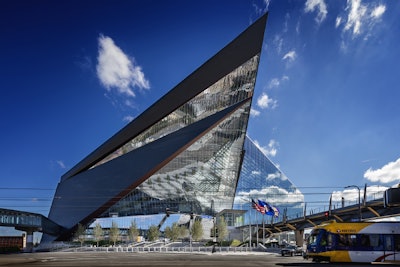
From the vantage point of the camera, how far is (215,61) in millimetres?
81688

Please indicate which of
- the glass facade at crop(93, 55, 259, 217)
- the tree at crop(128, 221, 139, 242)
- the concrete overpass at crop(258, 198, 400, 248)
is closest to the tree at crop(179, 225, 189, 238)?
the glass facade at crop(93, 55, 259, 217)

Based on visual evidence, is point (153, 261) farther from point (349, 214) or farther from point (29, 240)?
point (29, 240)

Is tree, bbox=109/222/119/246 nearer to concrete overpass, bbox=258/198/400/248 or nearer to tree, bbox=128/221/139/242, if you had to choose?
tree, bbox=128/221/139/242

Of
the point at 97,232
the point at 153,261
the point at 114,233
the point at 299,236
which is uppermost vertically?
the point at 153,261

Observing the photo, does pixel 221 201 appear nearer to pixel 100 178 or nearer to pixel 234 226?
pixel 234 226

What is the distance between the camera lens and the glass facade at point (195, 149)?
74.2 m

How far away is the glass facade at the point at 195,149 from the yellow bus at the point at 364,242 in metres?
48.7

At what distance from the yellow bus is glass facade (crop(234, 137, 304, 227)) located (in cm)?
7598

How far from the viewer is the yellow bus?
26.3 m

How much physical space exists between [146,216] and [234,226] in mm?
28063

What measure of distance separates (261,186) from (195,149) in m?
46.9

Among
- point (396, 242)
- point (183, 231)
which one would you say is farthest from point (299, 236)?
point (396, 242)

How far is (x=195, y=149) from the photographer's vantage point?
77.3 m

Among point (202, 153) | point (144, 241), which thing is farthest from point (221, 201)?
point (144, 241)
